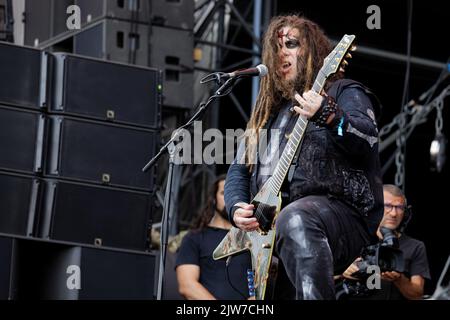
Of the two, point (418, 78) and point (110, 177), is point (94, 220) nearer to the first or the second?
point (110, 177)

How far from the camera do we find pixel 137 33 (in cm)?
789

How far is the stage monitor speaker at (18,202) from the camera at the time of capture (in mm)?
6336

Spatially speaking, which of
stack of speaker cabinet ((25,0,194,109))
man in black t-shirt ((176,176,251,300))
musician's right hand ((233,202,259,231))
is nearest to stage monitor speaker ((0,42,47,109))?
stack of speaker cabinet ((25,0,194,109))

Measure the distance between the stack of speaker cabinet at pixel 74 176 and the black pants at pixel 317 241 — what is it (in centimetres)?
236

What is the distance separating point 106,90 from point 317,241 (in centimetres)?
285

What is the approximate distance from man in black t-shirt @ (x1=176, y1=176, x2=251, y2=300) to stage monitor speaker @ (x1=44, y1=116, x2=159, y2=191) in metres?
0.58

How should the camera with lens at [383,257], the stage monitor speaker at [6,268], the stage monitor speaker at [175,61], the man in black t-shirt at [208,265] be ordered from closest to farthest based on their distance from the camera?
the camera with lens at [383,257] → the stage monitor speaker at [6,268] → the man in black t-shirt at [208,265] → the stage monitor speaker at [175,61]

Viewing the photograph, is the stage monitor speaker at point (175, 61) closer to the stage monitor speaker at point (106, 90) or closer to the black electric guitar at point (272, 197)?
the stage monitor speaker at point (106, 90)
